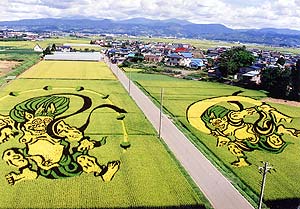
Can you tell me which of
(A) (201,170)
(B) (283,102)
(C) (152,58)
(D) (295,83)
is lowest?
(C) (152,58)

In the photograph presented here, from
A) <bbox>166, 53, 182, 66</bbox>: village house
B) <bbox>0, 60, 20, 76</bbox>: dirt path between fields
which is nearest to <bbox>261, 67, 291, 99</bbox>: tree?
<bbox>166, 53, 182, 66</bbox>: village house

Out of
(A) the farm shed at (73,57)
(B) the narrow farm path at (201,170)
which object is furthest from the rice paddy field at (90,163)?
A: (A) the farm shed at (73,57)

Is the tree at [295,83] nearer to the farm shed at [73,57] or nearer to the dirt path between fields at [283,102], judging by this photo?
the dirt path between fields at [283,102]

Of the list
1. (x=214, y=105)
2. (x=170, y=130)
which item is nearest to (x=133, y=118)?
(x=170, y=130)

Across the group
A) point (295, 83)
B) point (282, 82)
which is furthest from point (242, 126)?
point (282, 82)

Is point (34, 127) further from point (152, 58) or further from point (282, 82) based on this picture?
point (152, 58)

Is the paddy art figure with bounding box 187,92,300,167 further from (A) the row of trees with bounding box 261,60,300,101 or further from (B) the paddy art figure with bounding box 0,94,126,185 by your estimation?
(B) the paddy art figure with bounding box 0,94,126,185
